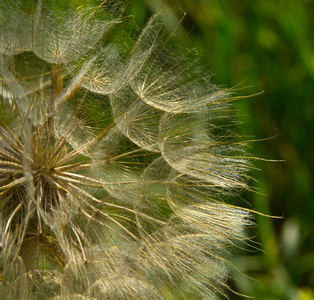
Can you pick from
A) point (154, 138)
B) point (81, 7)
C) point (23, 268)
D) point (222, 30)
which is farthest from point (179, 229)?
point (222, 30)

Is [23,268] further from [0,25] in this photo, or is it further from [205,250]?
[0,25]

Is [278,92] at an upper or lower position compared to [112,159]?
lower

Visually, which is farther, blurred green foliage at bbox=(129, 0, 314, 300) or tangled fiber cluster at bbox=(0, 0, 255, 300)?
blurred green foliage at bbox=(129, 0, 314, 300)

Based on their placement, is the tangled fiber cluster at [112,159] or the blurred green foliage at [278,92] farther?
the blurred green foliage at [278,92]

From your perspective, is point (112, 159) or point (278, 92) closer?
point (112, 159)
